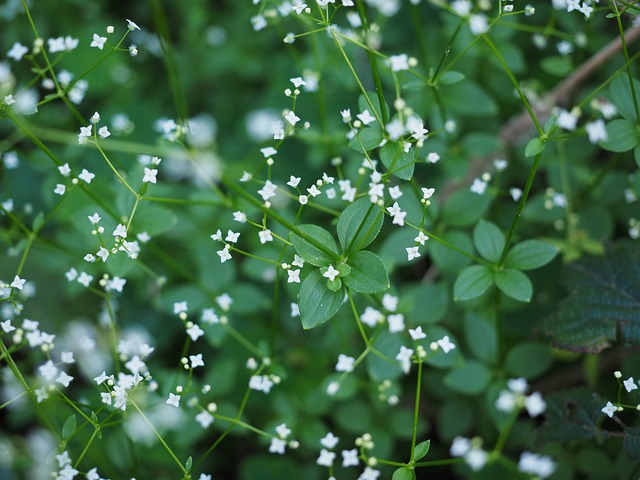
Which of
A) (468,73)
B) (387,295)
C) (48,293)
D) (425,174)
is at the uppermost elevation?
(468,73)

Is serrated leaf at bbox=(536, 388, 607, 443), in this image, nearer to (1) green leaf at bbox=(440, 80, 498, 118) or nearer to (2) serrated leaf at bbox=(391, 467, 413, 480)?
(2) serrated leaf at bbox=(391, 467, 413, 480)

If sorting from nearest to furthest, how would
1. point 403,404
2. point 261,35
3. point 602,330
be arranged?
point 602,330, point 403,404, point 261,35

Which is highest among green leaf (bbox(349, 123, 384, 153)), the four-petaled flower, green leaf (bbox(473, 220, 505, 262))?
green leaf (bbox(349, 123, 384, 153))

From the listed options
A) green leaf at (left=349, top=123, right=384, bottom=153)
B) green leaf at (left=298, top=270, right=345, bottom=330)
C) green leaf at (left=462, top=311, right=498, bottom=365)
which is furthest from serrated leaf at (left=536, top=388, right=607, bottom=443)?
green leaf at (left=349, top=123, right=384, bottom=153)

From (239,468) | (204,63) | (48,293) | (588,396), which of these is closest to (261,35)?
(204,63)

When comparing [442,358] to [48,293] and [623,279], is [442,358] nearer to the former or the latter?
[623,279]

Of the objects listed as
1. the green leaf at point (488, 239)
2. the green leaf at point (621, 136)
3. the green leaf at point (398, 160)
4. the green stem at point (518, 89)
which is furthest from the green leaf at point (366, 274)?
the green leaf at point (621, 136)

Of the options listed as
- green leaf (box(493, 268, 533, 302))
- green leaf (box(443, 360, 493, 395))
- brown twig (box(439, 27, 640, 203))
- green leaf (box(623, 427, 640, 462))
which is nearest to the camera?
green leaf (box(623, 427, 640, 462))
